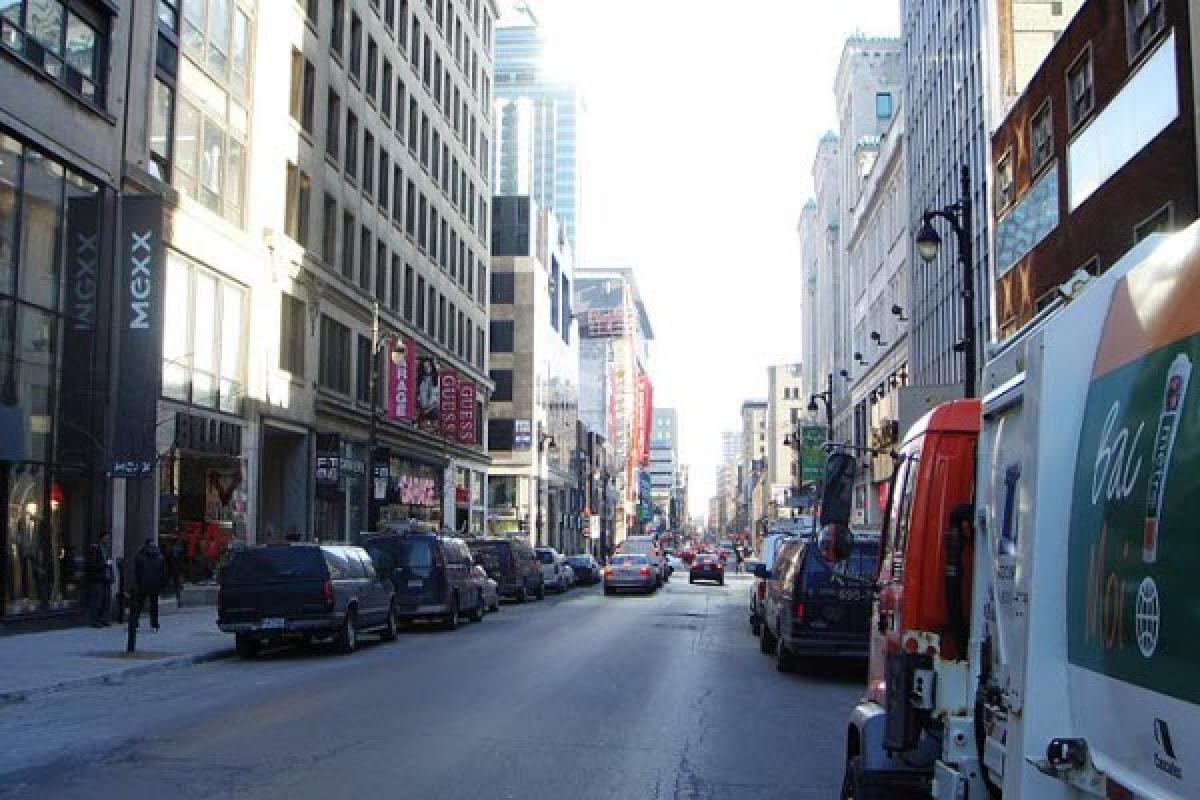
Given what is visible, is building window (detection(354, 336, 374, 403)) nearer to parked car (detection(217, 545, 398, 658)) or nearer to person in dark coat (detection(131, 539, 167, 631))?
person in dark coat (detection(131, 539, 167, 631))

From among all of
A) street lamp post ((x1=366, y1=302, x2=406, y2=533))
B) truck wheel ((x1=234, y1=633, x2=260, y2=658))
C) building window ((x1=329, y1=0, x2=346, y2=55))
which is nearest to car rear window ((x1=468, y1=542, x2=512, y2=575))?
street lamp post ((x1=366, y1=302, x2=406, y2=533))

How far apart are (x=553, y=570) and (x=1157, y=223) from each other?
2557cm

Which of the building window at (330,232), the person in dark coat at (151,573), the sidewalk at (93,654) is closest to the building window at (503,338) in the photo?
the building window at (330,232)

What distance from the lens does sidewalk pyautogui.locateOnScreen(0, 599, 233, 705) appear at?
14.6 metres

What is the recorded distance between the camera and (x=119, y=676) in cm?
1551

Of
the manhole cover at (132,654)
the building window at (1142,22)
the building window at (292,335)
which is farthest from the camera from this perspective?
the building window at (292,335)

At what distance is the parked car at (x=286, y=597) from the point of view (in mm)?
18719

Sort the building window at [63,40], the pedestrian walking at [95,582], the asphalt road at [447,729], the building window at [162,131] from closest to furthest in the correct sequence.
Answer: the asphalt road at [447,729] < the building window at [63,40] < the pedestrian walking at [95,582] < the building window at [162,131]

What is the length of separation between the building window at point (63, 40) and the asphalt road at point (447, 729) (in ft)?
39.1

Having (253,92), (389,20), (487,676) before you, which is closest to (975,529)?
(487,676)

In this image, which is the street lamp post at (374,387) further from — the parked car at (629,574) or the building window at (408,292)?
the parked car at (629,574)

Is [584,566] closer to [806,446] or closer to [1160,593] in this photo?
[806,446]

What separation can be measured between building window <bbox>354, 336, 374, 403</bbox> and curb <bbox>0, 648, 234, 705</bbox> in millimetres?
23829

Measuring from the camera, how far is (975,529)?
16.3ft
